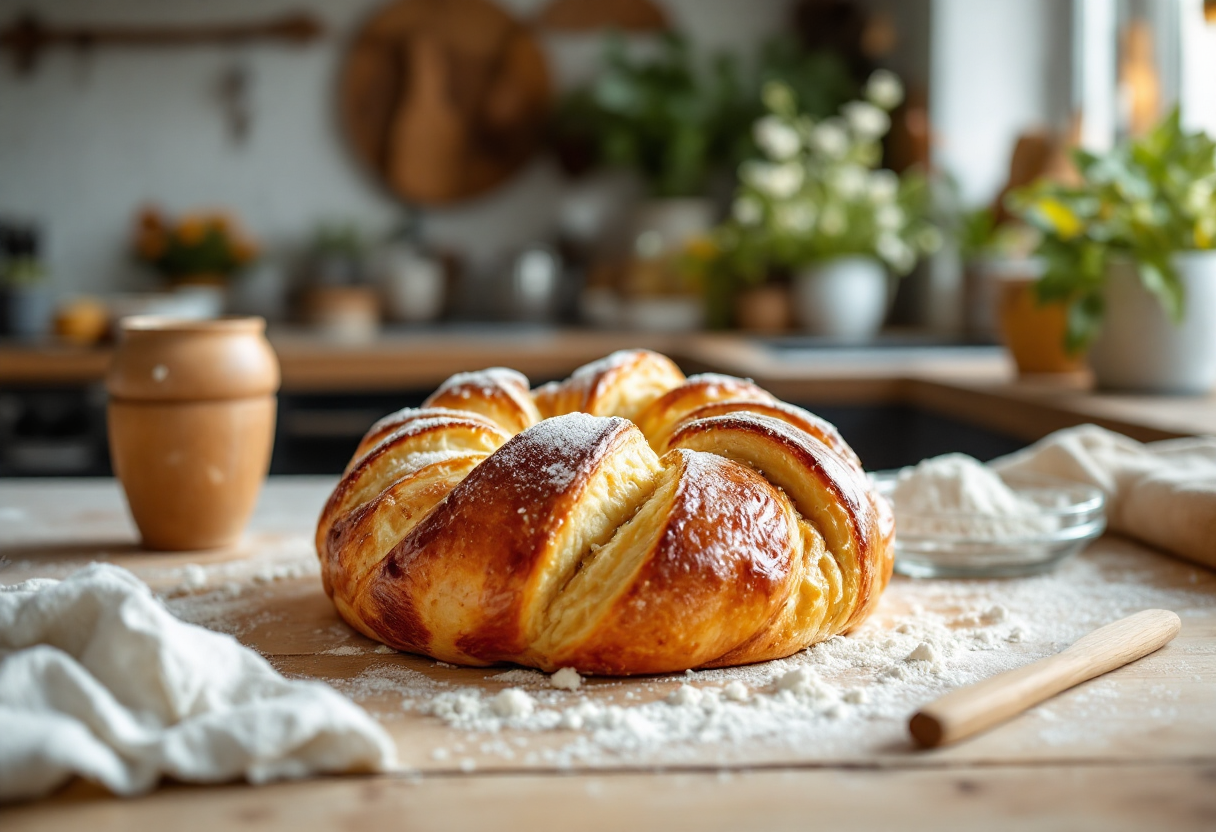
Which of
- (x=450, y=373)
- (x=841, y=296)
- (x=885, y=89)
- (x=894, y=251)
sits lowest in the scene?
(x=450, y=373)

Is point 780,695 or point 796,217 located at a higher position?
point 796,217

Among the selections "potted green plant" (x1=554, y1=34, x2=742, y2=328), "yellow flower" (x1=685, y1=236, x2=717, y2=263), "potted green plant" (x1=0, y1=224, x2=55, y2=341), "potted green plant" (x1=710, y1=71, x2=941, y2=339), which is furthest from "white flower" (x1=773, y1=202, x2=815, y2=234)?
"potted green plant" (x1=0, y1=224, x2=55, y2=341)

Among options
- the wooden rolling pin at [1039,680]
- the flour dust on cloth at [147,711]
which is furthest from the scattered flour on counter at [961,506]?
the flour dust on cloth at [147,711]

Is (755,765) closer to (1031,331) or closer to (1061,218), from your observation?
(1061,218)

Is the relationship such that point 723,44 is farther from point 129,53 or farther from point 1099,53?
point 129,53

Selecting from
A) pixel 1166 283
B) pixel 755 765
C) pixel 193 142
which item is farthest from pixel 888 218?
pixel 755 765

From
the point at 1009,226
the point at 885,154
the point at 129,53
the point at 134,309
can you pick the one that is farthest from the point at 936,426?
the point at 129,53
